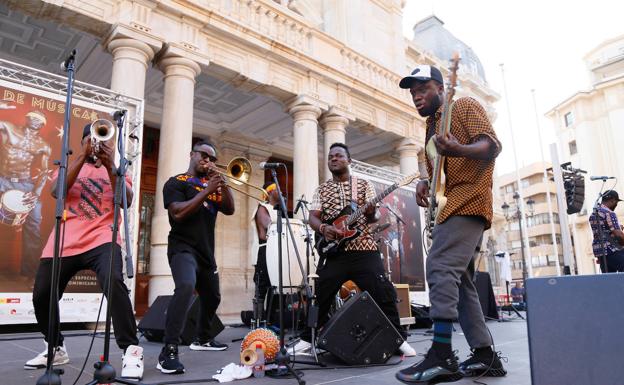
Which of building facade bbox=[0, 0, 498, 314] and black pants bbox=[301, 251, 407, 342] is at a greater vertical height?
building facade bbox=[0, 0, 498, 314]

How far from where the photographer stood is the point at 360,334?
411 cm

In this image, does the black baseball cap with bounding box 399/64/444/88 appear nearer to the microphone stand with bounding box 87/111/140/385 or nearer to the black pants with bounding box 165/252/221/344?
the microphone stand with bounding box 87/111/140/385

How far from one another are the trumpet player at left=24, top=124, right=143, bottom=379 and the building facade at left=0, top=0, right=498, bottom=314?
224 inches

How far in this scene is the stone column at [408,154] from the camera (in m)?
17.2

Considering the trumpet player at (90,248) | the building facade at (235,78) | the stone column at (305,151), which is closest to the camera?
the trumpet player at (90,248)

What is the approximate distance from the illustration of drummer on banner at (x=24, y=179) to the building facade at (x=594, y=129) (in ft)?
151

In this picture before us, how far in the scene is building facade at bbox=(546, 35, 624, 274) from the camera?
4350cm

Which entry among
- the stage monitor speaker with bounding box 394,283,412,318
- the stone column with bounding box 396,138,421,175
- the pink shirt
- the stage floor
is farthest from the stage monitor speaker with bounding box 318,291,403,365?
the stone column with bounding box 396,138,421,175

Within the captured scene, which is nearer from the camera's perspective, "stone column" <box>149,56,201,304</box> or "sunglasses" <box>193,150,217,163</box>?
"sunglasses" <box>193,150,217,163</box>

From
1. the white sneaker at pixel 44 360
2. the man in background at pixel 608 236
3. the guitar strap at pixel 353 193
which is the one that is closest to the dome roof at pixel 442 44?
the man in background at pixel 608 236

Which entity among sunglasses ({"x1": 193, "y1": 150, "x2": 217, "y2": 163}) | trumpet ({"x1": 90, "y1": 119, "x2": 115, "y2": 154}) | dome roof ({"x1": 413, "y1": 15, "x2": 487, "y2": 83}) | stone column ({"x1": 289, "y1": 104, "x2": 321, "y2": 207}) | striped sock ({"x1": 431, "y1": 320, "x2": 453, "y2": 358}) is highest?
dome roof ({"x1": 413, "y1": 15, "x2": 487, "y2": 83})

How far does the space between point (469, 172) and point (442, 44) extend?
2785cm

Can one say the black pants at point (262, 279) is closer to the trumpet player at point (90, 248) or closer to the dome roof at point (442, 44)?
the trumpet player at point (90, 248)

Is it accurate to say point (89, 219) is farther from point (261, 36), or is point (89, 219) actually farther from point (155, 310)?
point (261, 36)
